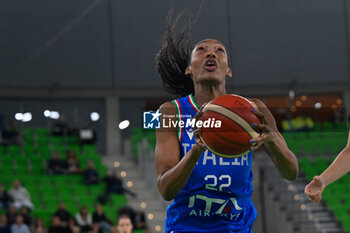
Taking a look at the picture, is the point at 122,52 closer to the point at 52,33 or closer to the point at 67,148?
the point at 52,33

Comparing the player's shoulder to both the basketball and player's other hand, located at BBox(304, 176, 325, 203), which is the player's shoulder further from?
player's other hand, located at BBox(304, 176, 325, 203)

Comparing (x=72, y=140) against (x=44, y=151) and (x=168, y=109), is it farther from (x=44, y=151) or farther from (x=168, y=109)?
(x=168, y=109)

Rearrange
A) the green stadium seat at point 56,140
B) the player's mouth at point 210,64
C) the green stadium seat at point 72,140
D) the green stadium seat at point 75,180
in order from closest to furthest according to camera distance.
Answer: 1. the player's mouth at point 210,64
2. the green stadium seat at point 75,180
3. the green stadium seat at point 56,140
4. the green stadium seat at point 72,140

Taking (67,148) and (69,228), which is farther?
(67,148)

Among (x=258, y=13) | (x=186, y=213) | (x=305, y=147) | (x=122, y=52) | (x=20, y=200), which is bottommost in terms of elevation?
(x=186, y=213)

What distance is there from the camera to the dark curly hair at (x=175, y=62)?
4.27m

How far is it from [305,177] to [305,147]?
61.5 inches

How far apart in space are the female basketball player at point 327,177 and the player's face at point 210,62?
30.7 inches

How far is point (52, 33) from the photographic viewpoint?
17.3 m

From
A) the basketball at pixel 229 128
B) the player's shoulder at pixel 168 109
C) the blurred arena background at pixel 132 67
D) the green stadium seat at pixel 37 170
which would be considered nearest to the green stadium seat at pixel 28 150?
the blurred arena background at pixel 132 67

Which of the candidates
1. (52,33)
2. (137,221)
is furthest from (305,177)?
(52,33)

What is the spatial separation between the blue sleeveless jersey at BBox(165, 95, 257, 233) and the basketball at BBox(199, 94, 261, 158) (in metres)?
0.50

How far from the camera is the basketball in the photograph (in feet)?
9.24

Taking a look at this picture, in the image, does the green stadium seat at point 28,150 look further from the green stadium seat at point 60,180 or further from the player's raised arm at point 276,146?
the player's raised arm at point 276,146
